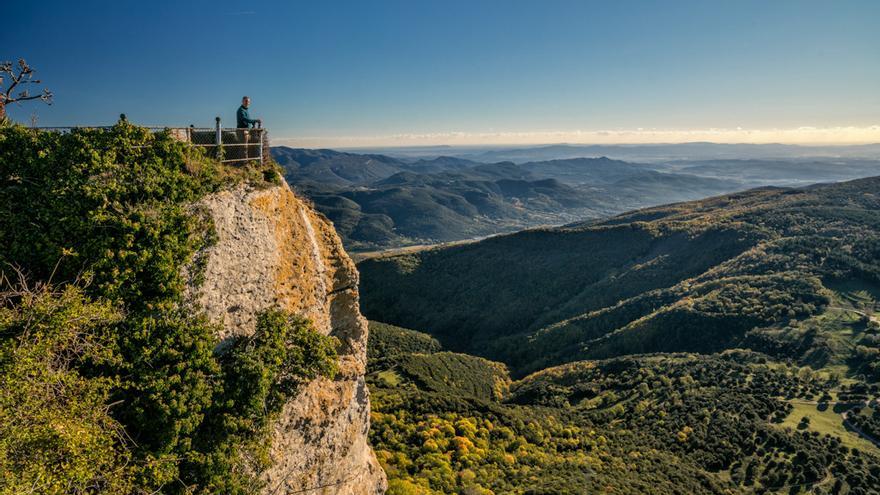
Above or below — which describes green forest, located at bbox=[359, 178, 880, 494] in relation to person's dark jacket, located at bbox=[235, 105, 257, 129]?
below

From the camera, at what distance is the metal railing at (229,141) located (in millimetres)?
14133

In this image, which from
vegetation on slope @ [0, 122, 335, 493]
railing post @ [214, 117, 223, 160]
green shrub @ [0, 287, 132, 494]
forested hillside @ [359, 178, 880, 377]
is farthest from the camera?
forested hillside @ [359, 178, 880, 377]

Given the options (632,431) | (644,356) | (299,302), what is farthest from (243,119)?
(644,356)

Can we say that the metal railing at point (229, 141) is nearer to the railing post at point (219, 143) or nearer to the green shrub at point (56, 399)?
the railing post at point (219, 143)

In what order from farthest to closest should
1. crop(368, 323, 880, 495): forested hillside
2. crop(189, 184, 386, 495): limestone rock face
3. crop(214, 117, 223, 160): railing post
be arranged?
crop(368, 323, 880, 495): forested hillside, crop(214, 117, 223, 160): railing post, crop(189, 184, 386, 495): limestone rock face

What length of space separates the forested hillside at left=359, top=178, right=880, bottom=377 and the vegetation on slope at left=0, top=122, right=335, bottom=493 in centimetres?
7849

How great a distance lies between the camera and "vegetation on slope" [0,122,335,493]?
28.9ft

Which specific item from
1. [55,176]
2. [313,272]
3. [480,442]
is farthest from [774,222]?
[55,176]

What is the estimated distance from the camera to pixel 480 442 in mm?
39750

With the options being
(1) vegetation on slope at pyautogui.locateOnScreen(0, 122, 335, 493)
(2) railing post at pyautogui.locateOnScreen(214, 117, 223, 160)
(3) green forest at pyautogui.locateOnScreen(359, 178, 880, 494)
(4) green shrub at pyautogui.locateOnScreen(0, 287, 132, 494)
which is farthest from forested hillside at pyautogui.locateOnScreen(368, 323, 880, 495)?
(2) railing post at pyautogui.locateOnScreen(214, 117, 223, 160)

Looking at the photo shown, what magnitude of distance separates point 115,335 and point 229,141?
28.1ft

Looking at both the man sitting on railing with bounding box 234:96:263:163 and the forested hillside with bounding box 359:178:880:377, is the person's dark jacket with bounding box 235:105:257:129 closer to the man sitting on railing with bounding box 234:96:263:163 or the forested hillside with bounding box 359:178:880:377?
the man sitting on railing with bounding box 234:96:263:163

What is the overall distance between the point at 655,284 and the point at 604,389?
47.9 meters

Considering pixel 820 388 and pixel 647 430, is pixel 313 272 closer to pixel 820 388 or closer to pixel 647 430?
pixel 647 430
